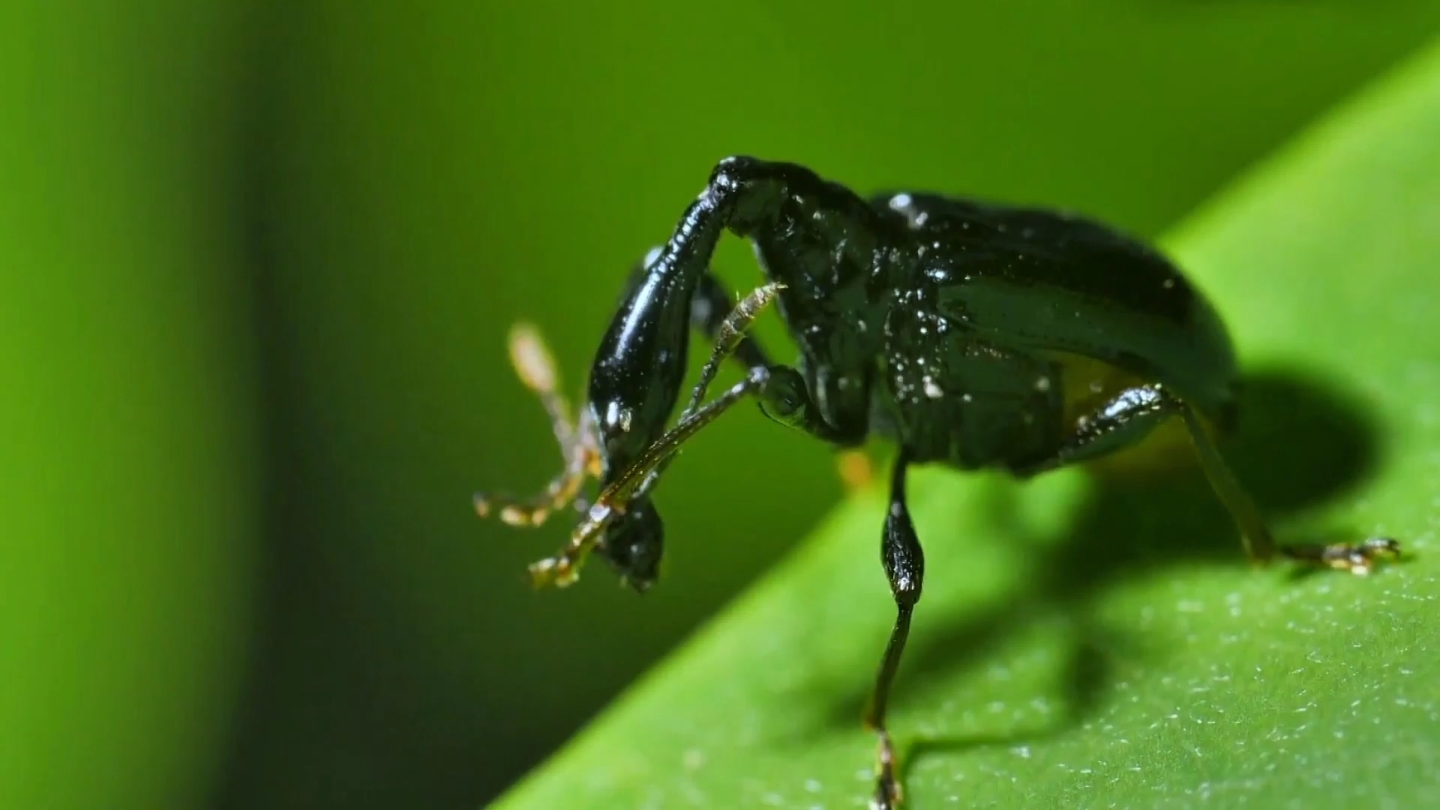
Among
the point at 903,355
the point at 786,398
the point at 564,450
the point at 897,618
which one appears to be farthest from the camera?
the point at 564,450

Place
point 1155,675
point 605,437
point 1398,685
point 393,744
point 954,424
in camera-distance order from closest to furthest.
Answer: point 1398,685
point 1155,675
point 605,437
point 954,424
point 393,744

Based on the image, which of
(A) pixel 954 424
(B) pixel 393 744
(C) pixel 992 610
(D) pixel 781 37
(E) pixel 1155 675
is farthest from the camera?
(B) pixel 393 744

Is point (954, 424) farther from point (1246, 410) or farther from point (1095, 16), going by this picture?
point (1095, 16)

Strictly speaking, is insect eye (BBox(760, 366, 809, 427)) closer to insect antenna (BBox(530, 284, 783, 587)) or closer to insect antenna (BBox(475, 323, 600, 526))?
insect antenna (BBox(530, 284, 783, 587))

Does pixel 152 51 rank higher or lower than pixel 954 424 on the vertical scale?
higher

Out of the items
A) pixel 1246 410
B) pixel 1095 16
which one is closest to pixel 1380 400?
pixel 1246 410

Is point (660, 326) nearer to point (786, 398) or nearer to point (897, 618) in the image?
point (786, 398)

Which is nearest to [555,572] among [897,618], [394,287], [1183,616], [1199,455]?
[897,618]

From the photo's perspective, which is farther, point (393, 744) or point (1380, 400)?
point (393, 744)
